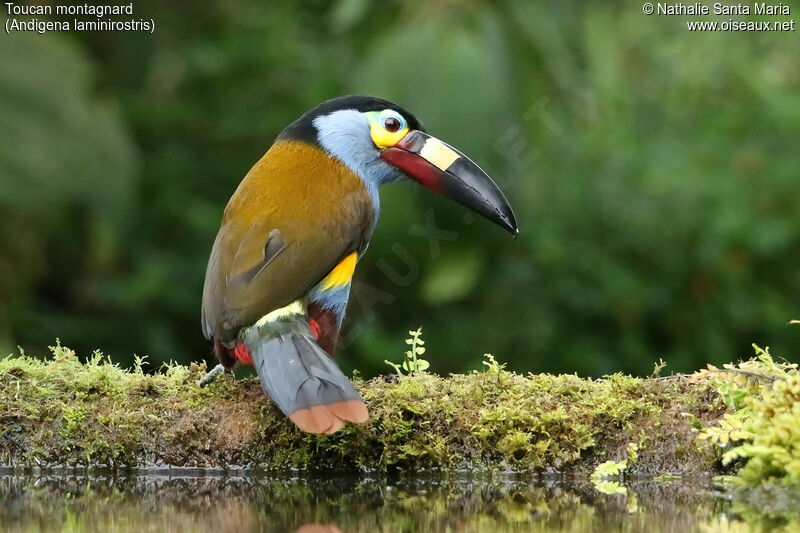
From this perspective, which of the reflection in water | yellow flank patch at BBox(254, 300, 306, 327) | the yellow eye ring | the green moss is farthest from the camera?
the yellow eye ring

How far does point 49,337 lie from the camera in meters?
7.77

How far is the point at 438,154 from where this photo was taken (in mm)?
4914

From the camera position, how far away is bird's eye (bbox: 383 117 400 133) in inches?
195

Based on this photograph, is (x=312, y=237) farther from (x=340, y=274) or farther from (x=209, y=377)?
(x=209, y=377)

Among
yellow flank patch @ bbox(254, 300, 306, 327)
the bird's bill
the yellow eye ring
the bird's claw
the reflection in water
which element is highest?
the yellow eye ring

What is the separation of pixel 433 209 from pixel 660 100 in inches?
102

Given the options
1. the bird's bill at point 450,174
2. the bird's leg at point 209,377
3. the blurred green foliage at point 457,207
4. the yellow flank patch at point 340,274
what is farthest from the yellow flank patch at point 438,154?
the blurred green foliage at point 457,207

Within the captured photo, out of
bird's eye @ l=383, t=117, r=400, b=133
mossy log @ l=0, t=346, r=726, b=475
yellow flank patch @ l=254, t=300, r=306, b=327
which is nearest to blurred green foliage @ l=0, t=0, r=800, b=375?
bird's eye @ l=383, t=117, r=400, b=133

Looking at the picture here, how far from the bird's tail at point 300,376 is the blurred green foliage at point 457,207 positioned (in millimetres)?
3148

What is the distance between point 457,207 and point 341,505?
165 inches

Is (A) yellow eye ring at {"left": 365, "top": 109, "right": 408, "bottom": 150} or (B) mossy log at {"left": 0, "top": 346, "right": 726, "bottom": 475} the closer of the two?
(B) mossy log at {"left": 0, "top": 346, "right": 726, "bottom": 475}

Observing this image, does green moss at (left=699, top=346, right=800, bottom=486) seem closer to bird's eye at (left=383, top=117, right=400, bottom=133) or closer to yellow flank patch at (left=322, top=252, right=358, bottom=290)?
yellow flank patch at (left=322, top=252, right=358, bottom=290)

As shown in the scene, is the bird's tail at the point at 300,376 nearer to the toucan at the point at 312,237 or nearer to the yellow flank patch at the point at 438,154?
the toucan at the point at 312,237

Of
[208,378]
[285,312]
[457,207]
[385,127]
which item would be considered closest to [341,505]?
[208,378]
